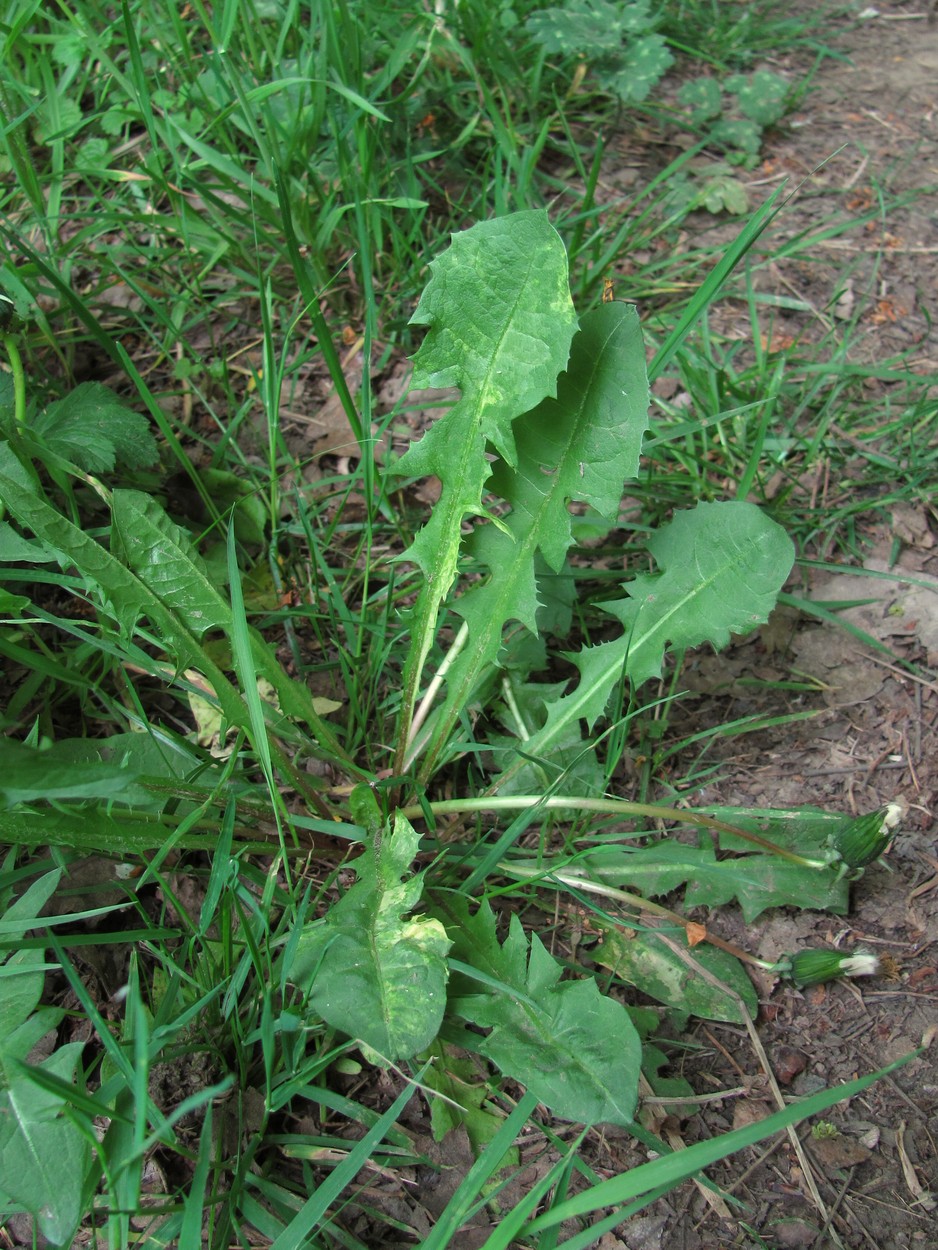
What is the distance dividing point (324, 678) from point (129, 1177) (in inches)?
43.2

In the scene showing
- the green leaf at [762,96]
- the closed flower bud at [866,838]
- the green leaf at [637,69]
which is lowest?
the closed flower bud at [866,838]

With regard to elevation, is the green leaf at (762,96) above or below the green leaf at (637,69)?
below

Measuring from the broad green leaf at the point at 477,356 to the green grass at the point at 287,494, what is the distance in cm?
15

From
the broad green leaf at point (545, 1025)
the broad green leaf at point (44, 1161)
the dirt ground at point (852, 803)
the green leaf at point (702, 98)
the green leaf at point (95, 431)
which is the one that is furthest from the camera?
the green leaf at point (702, 98)

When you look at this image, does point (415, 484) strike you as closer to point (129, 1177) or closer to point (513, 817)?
point (513, 817)

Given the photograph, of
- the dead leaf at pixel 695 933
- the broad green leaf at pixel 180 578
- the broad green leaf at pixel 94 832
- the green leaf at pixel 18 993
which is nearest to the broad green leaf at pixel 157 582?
the broad green leaf at pixel 180 578

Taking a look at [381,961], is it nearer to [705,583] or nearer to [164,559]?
[164,559]

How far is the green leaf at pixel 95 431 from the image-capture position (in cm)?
193

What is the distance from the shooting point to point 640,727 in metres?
1.97

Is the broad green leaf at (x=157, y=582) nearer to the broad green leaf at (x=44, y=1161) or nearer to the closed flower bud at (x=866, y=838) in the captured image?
the broad green leaf at (x=44, y=1161)

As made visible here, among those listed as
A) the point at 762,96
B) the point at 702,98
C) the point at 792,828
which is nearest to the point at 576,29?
the point at 702,98

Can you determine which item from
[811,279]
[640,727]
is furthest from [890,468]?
[640,727]

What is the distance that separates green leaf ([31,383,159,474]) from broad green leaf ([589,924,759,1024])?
4.64ft

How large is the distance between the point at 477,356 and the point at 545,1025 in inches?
48.7
